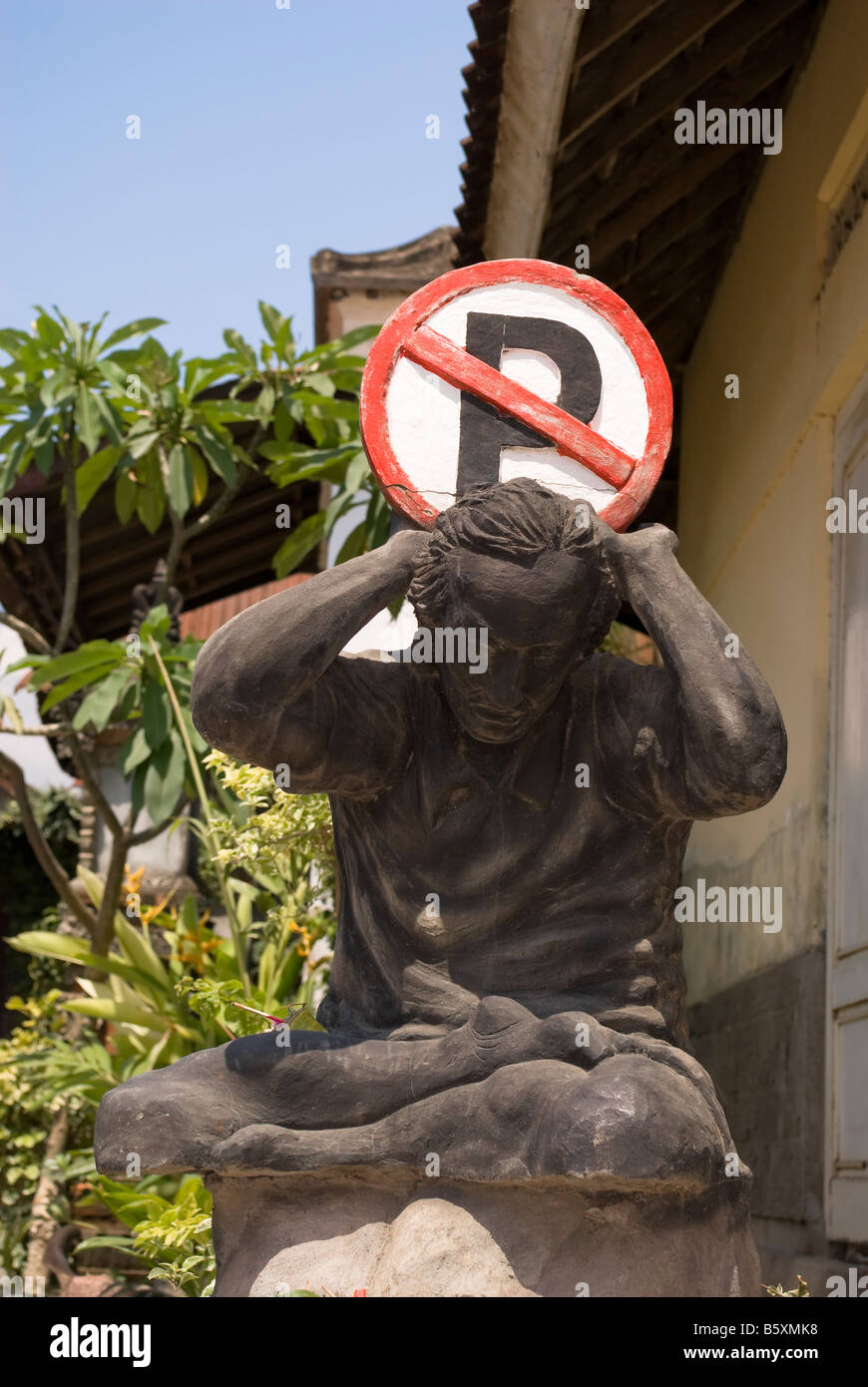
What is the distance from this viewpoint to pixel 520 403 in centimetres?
280

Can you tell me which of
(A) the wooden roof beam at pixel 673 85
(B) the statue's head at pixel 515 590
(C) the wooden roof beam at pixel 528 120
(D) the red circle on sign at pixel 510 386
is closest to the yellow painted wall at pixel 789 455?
(A) the wooden roof beam at pixel 673 85

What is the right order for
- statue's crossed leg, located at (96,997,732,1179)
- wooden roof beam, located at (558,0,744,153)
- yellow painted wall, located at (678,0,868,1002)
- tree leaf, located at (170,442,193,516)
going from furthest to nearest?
1. tree leaf, located at (170,442,193,516)
2. wooden roof beam, located at (558,0,744,153)
3. yellow painted wall, located at (678,0,868,1002)
4. statue's crossed leg, located at (96,997,732,1179)

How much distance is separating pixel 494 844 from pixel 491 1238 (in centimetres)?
63

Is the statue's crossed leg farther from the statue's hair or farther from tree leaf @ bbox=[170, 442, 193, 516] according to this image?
tree leaf @ bbox=[170, 442, 193, 516]

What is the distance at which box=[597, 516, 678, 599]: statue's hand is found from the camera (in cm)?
252

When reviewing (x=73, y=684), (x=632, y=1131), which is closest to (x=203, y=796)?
(x=73, y=684)

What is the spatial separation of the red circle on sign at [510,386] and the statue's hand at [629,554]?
212 millimetres

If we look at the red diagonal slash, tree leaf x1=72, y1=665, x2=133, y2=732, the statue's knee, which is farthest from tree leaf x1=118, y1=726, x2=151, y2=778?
the statue's knee

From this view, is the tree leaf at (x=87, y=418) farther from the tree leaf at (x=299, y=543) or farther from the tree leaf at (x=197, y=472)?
the tree leaf at (x=299, y=543)

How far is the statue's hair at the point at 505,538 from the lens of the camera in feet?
8.00

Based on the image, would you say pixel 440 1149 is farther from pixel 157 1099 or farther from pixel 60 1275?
pixel 60 1275

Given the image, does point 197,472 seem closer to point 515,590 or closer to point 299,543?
point 299,543

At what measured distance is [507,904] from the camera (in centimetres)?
262

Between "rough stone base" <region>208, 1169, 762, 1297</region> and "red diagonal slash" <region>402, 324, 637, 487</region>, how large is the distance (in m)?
1.23
